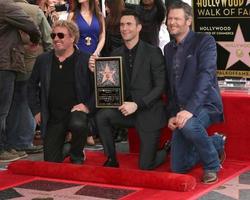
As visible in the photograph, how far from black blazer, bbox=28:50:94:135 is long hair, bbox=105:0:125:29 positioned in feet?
3.59

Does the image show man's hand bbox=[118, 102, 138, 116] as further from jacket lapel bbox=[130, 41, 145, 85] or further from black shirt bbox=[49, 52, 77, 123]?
black shirt bbox=[49, 52, 77, 123]

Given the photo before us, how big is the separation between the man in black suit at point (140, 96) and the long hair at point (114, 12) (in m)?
1.07

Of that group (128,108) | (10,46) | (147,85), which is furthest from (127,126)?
(10,46)

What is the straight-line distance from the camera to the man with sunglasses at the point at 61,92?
537 centimetres

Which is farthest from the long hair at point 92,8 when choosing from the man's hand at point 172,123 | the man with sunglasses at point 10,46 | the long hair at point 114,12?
the man's hand at point 172,123

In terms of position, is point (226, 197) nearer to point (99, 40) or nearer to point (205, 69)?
point (205, 69)

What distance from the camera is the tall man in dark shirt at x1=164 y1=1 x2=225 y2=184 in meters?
4.75

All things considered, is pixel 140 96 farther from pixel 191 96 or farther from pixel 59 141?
pixel 59 141

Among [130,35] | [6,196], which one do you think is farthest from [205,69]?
[6,196]

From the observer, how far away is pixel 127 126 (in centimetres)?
532

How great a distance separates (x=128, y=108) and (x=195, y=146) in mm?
657

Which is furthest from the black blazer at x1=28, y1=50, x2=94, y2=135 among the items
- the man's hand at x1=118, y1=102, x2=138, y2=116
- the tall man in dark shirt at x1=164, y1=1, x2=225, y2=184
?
the tall man in dark shirt at x1=164, y1=1, x2=225, y2=184

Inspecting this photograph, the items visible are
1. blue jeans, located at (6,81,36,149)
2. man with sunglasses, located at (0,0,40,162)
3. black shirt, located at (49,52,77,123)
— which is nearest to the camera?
black shirt, located at (49,52,77,123)

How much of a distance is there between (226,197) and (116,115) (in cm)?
136
